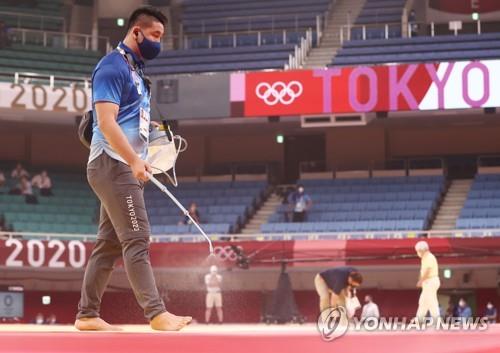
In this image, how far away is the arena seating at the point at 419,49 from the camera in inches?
1009

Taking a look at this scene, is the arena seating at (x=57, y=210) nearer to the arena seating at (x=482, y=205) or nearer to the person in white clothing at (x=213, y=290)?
the person in white clothing at (x=213, y=290)

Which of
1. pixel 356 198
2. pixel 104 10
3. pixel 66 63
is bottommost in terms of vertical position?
pixel 356 198

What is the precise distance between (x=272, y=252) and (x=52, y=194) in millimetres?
7467

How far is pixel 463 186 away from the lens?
2619 cm

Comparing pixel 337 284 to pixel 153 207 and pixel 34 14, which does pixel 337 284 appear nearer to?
pixel 153 207

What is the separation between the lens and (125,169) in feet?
16.4

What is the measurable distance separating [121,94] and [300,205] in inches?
778

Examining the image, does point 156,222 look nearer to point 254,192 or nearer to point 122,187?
point 254,192

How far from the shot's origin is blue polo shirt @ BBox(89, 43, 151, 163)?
4934mm

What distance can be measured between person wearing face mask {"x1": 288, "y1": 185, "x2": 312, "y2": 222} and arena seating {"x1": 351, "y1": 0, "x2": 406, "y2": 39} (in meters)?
6.03

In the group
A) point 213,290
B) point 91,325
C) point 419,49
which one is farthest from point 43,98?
point 91,325

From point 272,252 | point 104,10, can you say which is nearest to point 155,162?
point 272,252

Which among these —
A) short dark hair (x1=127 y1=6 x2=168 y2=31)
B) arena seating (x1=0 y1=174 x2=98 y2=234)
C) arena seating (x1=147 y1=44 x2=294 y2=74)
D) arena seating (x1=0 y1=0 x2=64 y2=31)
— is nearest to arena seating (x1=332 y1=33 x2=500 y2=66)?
arena seating (x1=147 y1=44 x2=294 y2=74)

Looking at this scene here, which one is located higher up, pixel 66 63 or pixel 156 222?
pixel 66 63
